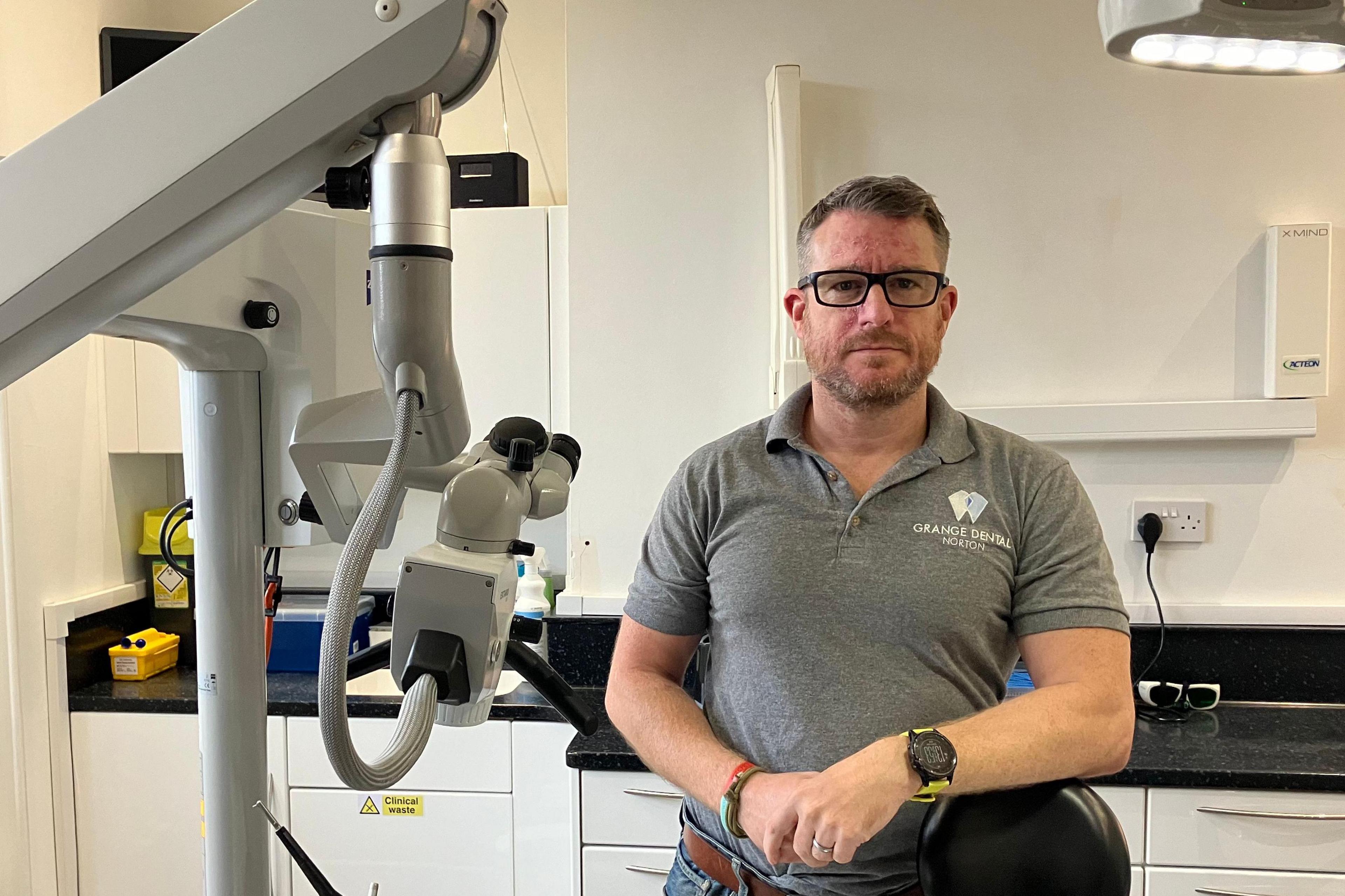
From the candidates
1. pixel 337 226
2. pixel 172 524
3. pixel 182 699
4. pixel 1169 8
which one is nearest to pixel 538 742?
pixel 182 699

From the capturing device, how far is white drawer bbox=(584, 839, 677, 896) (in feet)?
6.89

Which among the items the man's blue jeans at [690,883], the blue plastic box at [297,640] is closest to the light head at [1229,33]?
the man's blue jeans at [690,883]

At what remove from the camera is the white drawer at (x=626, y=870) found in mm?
2100

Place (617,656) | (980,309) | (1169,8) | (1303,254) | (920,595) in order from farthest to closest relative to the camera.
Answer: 1. (980,309)
2. (1303,254)
3. (617,656)
4. (920,595)
5. (1169,8)

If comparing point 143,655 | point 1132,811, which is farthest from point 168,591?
point 1132,811

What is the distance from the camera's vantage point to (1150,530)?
2367mm

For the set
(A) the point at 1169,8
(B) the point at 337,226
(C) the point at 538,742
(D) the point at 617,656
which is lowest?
(C) the point at 538,742

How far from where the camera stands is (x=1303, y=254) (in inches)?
89.7

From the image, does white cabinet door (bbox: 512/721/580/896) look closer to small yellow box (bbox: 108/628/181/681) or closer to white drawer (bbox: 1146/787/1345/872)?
small yellow box (bbox: 108/628/181/681)

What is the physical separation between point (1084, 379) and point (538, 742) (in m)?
1.59

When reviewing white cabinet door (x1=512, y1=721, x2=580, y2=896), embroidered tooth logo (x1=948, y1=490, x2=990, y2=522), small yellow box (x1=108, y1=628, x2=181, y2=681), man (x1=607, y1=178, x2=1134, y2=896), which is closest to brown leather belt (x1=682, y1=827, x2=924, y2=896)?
man (x1=607, y1=178, x2=1134, y2=896)

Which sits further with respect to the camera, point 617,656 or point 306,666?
point 306,666

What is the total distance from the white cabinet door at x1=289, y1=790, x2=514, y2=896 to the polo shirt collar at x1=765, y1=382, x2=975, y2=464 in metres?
1.36

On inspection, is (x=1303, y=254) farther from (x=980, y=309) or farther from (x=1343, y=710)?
(x=1343, y=710)
